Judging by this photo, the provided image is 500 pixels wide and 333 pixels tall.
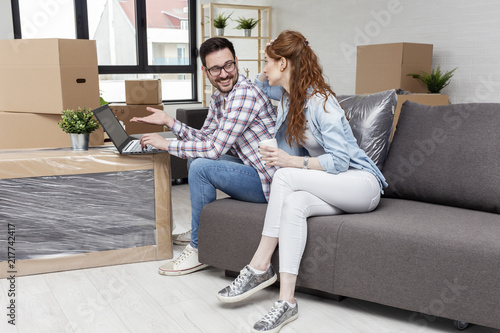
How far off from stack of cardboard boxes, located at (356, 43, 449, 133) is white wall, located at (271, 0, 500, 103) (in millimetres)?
209

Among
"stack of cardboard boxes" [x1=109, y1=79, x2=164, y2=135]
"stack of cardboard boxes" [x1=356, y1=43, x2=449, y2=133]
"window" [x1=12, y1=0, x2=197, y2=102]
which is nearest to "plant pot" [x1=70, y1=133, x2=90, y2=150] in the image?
"stack of cardboard boxes" [x1=356, y1=43, x2=449, y2=133]

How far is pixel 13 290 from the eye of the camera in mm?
1918

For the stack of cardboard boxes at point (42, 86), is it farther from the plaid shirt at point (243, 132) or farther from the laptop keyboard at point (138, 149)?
the plaid shirt at point (243, 132)

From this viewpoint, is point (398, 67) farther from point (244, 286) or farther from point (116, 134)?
point (244, 286)

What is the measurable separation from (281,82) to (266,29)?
13.0 ft

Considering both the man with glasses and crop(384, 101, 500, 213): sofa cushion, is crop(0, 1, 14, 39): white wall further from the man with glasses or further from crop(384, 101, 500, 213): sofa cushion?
crop(384, 101, 500, 213): sofa cushion

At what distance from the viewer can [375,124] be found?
2064mm

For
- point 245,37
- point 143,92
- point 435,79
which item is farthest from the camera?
point 245,37

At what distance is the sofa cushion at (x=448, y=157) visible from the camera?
1.83 meters

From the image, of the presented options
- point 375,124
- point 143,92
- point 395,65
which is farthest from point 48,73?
point 395,65

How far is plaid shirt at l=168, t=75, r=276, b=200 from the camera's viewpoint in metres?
1.91

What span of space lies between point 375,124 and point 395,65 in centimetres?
157

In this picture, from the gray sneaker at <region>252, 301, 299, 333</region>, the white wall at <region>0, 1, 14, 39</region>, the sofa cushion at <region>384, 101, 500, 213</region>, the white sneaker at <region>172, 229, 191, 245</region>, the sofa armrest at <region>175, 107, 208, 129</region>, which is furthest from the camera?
the white wall at <region>0, 1, 14, 39</region>

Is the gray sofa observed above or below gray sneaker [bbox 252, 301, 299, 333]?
above
